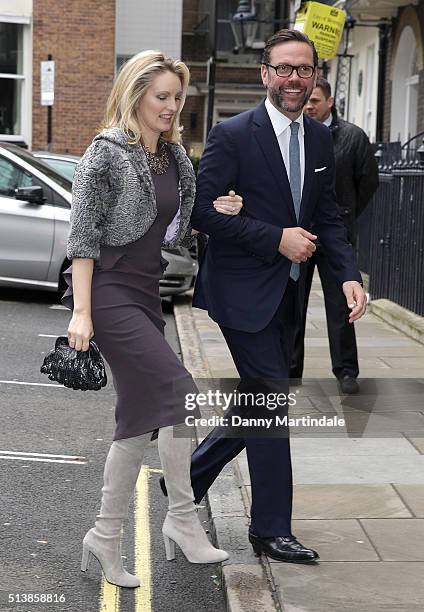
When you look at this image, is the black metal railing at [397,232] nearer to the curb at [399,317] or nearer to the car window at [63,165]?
the curb at [399,317]

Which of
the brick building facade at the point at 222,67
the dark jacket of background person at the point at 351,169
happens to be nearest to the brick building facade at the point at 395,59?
the dark jacket of background person at the point at 351,169

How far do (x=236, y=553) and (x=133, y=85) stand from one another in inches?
72.8

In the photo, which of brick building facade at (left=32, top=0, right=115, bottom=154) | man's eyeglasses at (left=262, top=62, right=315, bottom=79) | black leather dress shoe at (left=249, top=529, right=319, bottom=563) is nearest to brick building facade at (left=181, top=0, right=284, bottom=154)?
brick building facade at (left=32, top=0, right=115, bottom=154)

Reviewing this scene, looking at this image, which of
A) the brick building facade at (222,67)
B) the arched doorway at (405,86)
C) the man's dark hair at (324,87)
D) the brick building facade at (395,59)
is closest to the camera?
the man's dark hair at (324,87)

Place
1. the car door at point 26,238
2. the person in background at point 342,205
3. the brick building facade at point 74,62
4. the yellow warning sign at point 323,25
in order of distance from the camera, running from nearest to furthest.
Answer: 1. the person in background at point 342,205
2. the yellow warning sign at point 323,25
3. the car door at point 26,238
4. the brick building facade at point 74,62

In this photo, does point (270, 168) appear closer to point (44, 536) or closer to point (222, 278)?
point (222, 278)

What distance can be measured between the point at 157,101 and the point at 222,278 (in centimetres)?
76

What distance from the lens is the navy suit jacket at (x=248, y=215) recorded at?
449cm

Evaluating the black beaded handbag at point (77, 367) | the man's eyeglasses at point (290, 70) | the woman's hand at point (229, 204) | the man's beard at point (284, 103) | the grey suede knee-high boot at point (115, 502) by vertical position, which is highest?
the man's eyeglasses at point (290, 70)

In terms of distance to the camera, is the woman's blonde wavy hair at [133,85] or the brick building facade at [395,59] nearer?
the woman's blonde wavy hair at [133,85]

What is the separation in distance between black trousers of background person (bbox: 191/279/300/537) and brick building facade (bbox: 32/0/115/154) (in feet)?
71.3

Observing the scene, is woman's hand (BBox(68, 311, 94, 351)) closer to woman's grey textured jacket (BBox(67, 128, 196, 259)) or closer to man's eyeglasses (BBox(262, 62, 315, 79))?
woman's grey textured jacket (BBox(67, 128, 196, 259))

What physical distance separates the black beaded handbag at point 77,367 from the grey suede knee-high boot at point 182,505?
334mm

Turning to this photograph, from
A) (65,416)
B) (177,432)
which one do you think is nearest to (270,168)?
(177,432)
